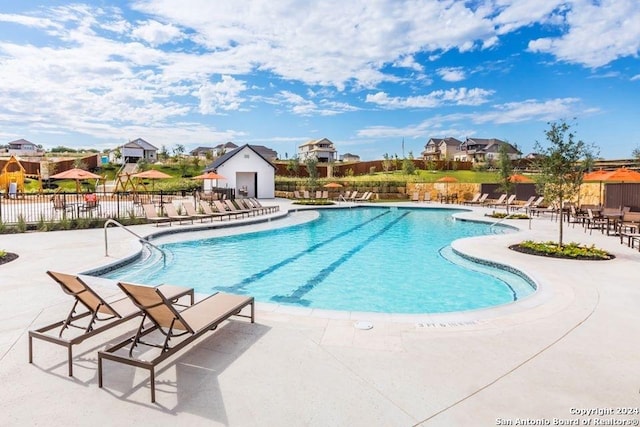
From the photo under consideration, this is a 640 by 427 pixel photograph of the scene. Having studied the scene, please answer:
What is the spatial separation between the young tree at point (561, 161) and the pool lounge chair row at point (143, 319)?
27.8ft

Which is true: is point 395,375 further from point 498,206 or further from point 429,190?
point 429,190

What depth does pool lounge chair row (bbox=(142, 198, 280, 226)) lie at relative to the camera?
48.4 ft

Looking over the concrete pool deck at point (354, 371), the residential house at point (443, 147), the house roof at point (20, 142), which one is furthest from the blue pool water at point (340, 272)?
the house roof at point (20, 142)

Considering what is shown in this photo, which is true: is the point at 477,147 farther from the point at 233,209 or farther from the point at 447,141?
the point at 233,209

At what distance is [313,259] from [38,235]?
858 cm

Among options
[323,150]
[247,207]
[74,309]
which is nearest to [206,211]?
[247,207]

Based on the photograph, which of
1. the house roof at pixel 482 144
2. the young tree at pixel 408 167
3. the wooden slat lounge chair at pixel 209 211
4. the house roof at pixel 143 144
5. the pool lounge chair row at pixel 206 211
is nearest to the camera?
the pool lounge chair row at pixel 206 211

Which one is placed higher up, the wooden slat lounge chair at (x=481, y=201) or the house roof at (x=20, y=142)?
the house roof at (x=20, y=142)

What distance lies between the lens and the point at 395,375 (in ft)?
11.2

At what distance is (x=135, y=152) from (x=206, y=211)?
53.8 meters

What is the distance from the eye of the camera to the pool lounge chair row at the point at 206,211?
14.8 m

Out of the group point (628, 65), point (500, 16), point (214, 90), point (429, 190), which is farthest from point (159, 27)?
point (628, 65)

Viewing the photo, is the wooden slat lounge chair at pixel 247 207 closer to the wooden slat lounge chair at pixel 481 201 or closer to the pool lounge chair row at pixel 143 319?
the pool lounge chair row at pixel 143 319

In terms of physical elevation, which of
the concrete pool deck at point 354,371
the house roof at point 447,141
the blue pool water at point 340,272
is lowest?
the blue pool water at point 340,272
